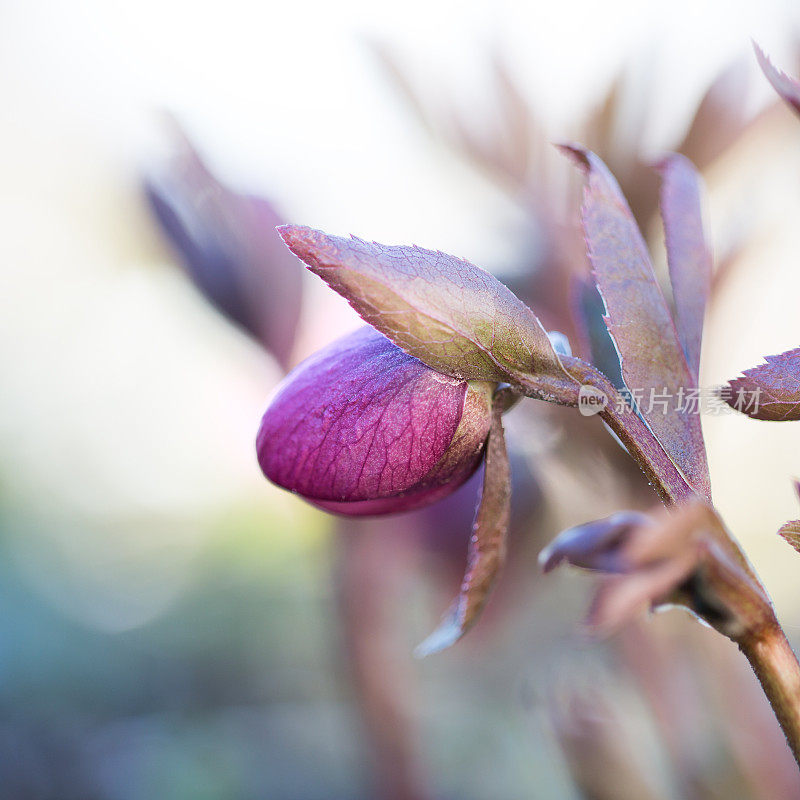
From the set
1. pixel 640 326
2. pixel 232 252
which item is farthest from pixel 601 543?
pixel 232 252

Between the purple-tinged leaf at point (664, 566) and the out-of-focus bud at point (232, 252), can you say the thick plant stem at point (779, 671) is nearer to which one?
the purple-tinged leaf at point (664, 566)

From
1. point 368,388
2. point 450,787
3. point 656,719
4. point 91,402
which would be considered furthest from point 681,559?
point 91,402

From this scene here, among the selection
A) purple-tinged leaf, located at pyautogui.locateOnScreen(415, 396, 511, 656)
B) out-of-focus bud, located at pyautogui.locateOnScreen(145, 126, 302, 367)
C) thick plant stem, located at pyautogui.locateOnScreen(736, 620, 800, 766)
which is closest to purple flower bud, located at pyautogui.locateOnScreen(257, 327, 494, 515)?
purple-tinged leaf, located at pyautogui.locateOnScreen(415, 396, 511, 656)

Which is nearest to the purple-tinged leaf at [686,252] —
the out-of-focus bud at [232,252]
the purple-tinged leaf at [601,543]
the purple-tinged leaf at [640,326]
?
the purple-tinged leaf at [640,326]

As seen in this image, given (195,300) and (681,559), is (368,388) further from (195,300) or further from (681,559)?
(195,300)

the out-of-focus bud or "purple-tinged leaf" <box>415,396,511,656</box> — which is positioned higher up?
the out-of-focus bud

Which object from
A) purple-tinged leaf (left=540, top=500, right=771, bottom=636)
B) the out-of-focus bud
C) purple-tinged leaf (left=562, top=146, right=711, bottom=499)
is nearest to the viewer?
purple-tinged leaf (left=540, top=500, right=771, bottom=636)

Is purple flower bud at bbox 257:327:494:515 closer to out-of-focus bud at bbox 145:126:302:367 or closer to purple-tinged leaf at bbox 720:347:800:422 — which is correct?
A: purple-tinged leaf at bbox 720:347:800:422

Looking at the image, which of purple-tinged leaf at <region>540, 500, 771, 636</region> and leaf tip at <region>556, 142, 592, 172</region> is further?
leaf tip at <region>556, 142, 592, 172</region>
